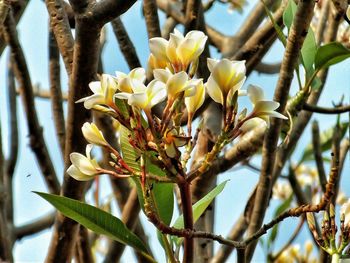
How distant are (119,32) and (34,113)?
0.93 ft

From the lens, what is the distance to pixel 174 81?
2.29ft

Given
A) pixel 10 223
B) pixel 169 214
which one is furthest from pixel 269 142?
pixel 10 223

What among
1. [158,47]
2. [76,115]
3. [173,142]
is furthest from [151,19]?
[173,142]

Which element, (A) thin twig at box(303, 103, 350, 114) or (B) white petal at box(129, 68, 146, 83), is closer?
(B) white petal at box(129, 68, 146, 83)

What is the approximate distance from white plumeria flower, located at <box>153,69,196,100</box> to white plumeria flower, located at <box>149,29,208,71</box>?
0.13 ft

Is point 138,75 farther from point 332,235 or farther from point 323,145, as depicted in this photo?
point 323,145

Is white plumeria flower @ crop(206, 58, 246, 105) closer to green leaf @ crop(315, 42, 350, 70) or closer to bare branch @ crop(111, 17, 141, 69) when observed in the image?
green leaf @ crop(315, 42, 350, 70)

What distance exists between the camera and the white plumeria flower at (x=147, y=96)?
689 mm

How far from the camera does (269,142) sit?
113 cm

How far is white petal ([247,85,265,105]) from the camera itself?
2.42 feet

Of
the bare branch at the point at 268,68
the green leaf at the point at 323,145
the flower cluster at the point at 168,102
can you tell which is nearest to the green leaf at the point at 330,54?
the flower cluster at the point at 168,102

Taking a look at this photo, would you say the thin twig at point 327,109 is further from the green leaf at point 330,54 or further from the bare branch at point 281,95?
the green leaf at point 330,54

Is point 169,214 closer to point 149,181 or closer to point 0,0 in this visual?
point 149,181

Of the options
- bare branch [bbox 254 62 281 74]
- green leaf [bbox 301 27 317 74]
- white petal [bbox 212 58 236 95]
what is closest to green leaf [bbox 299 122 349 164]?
bare branch [bbox 254 62 281 74]
